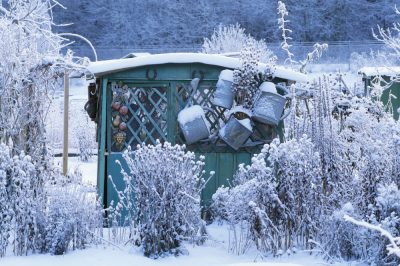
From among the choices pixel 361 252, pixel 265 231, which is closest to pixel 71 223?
pixel 265 231

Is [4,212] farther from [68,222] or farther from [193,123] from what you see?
[193,123]

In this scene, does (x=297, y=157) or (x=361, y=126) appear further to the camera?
(x=361, y=126)

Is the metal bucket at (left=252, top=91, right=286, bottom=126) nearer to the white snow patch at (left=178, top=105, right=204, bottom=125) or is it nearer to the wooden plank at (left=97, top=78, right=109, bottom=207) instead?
the white snow patch at (left=178, top=105, right=204, bottom=125)

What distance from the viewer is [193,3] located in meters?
52.4

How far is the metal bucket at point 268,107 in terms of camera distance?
8656 mm

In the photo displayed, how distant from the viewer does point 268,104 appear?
865 centimetres

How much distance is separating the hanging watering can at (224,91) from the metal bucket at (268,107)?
1.08 feet

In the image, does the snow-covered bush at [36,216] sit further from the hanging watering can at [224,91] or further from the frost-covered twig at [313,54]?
the frost-covered twig at [313,54]

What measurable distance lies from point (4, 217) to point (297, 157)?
2746 mm

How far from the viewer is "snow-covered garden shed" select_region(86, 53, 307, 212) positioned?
29.0 feet

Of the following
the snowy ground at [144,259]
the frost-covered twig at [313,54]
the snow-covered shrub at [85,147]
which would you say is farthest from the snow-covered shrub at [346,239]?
the snow-covered shrub at [85,147]

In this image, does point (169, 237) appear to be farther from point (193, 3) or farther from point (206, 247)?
point (193, 3)

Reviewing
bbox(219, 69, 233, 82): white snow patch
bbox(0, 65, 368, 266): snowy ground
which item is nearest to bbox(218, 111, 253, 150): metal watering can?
bbox(219, 69, 233, 82): white snow patch

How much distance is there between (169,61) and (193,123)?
82cm
